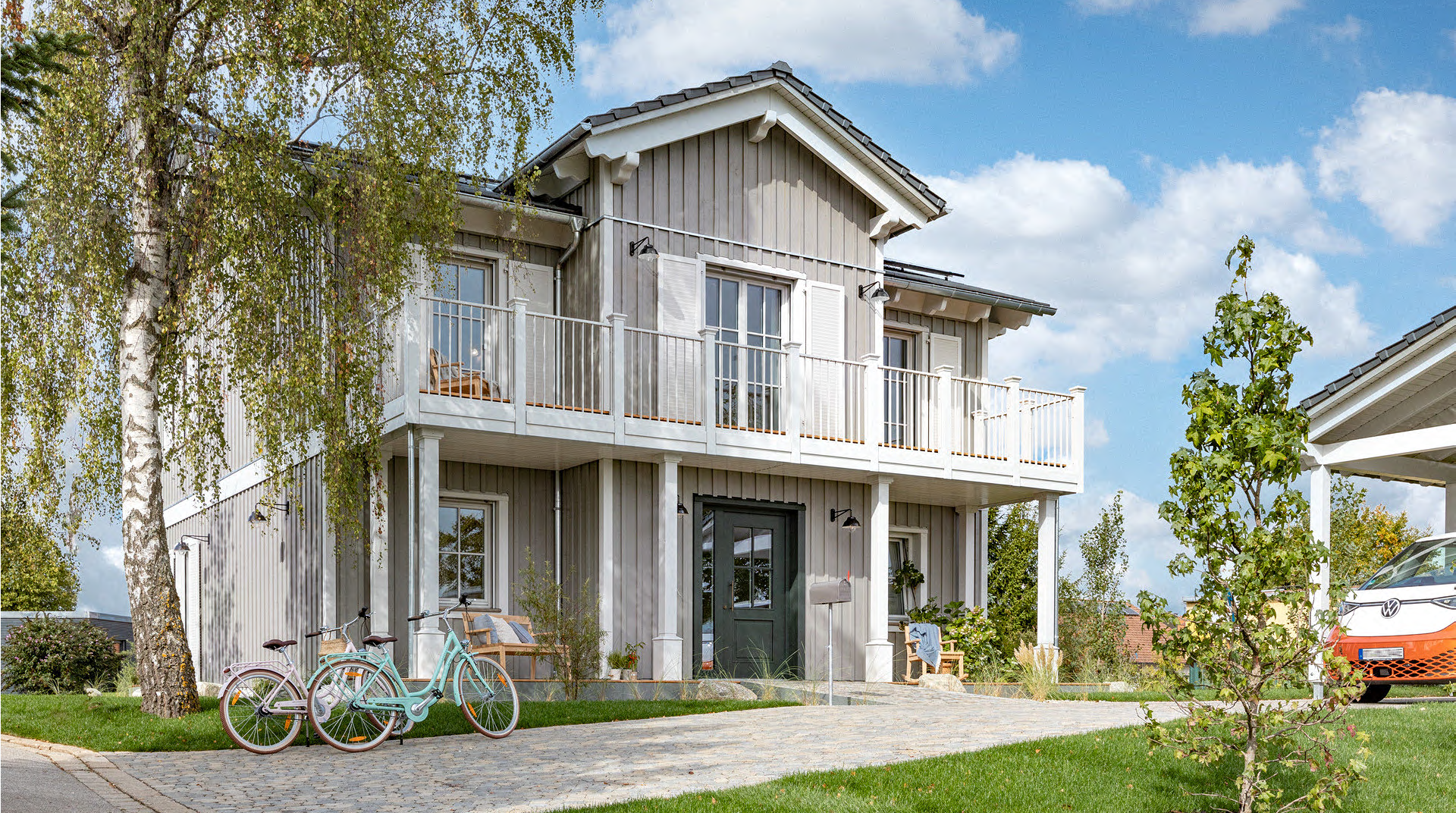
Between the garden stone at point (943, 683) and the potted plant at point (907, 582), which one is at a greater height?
the potted plant at point (907, 582)

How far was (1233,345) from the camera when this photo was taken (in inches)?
268

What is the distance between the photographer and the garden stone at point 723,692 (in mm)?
12859

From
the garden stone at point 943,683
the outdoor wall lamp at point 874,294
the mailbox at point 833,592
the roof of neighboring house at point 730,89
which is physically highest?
the roof of neighboring house at point 730,89

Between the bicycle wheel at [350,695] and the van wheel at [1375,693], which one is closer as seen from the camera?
the bicycle wheel at [350,695]

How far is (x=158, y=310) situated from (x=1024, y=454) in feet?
33.8

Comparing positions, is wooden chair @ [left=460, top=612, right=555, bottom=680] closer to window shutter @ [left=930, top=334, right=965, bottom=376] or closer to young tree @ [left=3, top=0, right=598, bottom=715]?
young tree @ [left=3, top=0, right=598, bottom=715]

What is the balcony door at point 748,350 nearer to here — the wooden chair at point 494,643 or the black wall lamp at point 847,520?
the black wall lamp at point 847,520

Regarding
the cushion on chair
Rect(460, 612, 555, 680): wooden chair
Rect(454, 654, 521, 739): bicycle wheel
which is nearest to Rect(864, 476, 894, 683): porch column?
Rect(460, 612, 555, 680): wooden chair

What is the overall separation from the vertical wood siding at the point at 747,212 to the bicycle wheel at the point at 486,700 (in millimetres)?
5849

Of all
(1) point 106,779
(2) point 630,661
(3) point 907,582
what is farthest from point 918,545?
(1) point 106,779

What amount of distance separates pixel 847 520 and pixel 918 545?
2.22 meters

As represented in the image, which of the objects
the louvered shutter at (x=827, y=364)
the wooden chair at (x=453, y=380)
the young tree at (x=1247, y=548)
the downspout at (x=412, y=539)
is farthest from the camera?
the louvered shutter at (x=827, y=364)

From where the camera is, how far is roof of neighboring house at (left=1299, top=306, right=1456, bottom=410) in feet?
41.3

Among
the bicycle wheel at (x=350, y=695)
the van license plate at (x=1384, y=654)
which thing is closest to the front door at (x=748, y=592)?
the bicycle wheel at (x=350, y=695)
